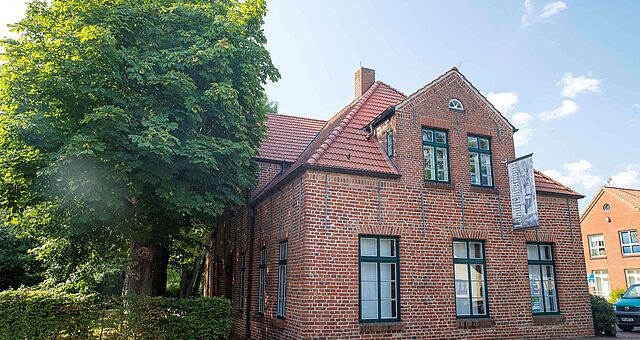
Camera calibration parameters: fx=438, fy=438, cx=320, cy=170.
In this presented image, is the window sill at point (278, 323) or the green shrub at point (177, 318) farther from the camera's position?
the window sill at point (278, 323)

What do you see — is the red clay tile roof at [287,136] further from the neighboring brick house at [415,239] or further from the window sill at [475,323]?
the window sill at [475,323]

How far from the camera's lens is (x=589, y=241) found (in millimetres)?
33469

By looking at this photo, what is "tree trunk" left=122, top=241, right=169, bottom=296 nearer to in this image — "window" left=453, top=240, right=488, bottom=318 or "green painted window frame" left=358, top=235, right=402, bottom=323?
"green painted window frame" left=358, top=235, right=402, bottom=323

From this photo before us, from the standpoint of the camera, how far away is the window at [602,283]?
3136 cm

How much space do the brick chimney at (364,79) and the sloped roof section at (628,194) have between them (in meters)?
23.4

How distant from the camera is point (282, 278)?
1100 centimetres

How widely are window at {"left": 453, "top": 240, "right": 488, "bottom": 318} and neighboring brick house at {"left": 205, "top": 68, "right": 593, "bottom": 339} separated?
0.03m

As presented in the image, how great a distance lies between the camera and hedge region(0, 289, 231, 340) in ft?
30.7

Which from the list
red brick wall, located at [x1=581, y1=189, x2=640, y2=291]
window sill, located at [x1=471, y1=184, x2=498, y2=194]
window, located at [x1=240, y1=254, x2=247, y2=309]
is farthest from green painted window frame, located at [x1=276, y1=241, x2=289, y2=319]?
red brick wall, located at [x1=581, y1=189, x2=640, y2=291]

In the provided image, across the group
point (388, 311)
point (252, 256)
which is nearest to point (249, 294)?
point (252, 256)

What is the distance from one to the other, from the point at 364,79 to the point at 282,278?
9.02 meters

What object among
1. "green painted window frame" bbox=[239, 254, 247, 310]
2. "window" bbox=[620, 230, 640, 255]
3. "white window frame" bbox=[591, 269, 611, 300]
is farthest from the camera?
"white window frame" bbox=[591, 269, 611, 300]

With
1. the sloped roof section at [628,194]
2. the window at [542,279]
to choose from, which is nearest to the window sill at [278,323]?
the window at [542,279]

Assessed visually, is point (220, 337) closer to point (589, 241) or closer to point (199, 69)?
point (199, 69)
